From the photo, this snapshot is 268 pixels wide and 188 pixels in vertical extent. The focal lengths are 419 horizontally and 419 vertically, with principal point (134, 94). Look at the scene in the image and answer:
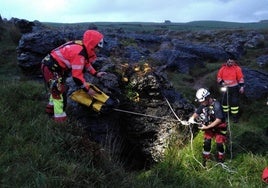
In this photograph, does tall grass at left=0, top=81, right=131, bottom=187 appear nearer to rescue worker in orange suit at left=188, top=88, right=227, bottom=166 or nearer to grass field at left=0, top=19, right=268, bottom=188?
grass field at left=0, top=19, right=268, bottom=188

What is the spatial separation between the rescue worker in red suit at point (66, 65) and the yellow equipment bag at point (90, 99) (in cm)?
22

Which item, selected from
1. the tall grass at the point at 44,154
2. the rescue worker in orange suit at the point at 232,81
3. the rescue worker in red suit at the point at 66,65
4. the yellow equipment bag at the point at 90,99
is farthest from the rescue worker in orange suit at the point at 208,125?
the rescue worker in orange suit at the point at 232,81

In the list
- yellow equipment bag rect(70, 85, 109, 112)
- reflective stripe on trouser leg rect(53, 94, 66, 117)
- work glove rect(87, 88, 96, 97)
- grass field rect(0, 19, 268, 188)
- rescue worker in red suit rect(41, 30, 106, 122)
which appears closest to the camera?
grass field rect(0, 19, 268, 188)

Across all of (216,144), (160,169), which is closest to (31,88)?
(160,169)

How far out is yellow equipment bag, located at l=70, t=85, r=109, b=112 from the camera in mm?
9227

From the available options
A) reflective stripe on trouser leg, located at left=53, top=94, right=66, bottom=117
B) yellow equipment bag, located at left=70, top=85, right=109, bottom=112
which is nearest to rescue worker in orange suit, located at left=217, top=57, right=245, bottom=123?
yellow equipment bag, located at left=70, top=85, right=109, bottom=112

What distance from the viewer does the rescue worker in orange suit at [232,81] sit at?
15.4 m

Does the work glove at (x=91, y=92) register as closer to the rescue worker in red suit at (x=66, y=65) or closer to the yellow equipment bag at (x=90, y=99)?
the rescue worker in red suit at (x=66, y=65)

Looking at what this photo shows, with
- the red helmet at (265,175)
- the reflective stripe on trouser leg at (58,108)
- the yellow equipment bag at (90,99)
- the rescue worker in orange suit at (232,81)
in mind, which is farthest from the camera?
the rescue worker in orange suit at (232,81)

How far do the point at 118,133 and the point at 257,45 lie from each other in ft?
108

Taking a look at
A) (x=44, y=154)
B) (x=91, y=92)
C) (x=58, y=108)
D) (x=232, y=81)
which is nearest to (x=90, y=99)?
(x=91, y=92)

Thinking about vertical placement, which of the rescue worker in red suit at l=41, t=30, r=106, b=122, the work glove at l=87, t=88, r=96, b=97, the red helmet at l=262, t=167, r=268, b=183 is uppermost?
the rescue worker in red suit at l=41, t=30, r=106, b=122

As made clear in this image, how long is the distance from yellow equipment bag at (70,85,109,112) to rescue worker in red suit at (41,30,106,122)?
22cm

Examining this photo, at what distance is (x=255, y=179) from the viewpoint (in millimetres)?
8812
